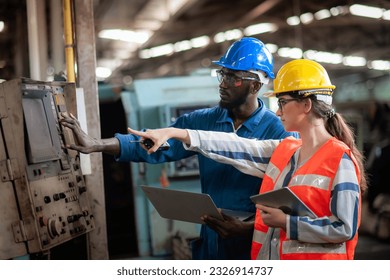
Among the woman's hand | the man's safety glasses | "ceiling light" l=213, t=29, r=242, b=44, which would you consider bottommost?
the woman's hand

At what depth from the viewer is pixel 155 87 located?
2996mm

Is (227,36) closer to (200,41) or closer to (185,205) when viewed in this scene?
(200,41)

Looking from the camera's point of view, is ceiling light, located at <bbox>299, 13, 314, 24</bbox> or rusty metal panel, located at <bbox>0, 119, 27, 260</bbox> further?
ceiling light, located at <bbox>299, 13, 314, 24</bbox>

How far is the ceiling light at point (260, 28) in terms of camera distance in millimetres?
2859

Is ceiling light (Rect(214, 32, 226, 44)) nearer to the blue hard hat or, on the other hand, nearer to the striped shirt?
the blue hard hat

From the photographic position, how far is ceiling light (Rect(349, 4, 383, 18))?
7.97ft

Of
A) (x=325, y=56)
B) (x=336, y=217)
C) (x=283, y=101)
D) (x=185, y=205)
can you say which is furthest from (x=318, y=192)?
(x=325, y=56)

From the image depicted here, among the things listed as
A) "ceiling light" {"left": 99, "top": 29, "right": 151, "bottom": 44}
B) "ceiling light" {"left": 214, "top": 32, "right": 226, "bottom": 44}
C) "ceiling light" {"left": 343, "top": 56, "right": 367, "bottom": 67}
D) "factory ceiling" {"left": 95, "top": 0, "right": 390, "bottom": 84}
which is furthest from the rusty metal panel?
"ceiling light" {"left": 99, "top": 29, "right": 151, "bottom": 44}

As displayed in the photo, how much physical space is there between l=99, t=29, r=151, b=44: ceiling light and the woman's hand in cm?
308

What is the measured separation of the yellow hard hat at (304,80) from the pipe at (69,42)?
0.84 meters

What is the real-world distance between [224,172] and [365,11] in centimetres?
121

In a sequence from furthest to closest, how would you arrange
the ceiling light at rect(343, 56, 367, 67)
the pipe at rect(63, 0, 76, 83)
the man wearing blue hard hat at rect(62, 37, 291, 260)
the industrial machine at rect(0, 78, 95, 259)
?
the ceiling light at rect(343, 56, 367, 67), the pipe at rect(63, 0, 76, 83), the man wearing blue hard hat at rect(62, 37, 291, 260), the industrial machine at rect(0, 78, 95, 259)
